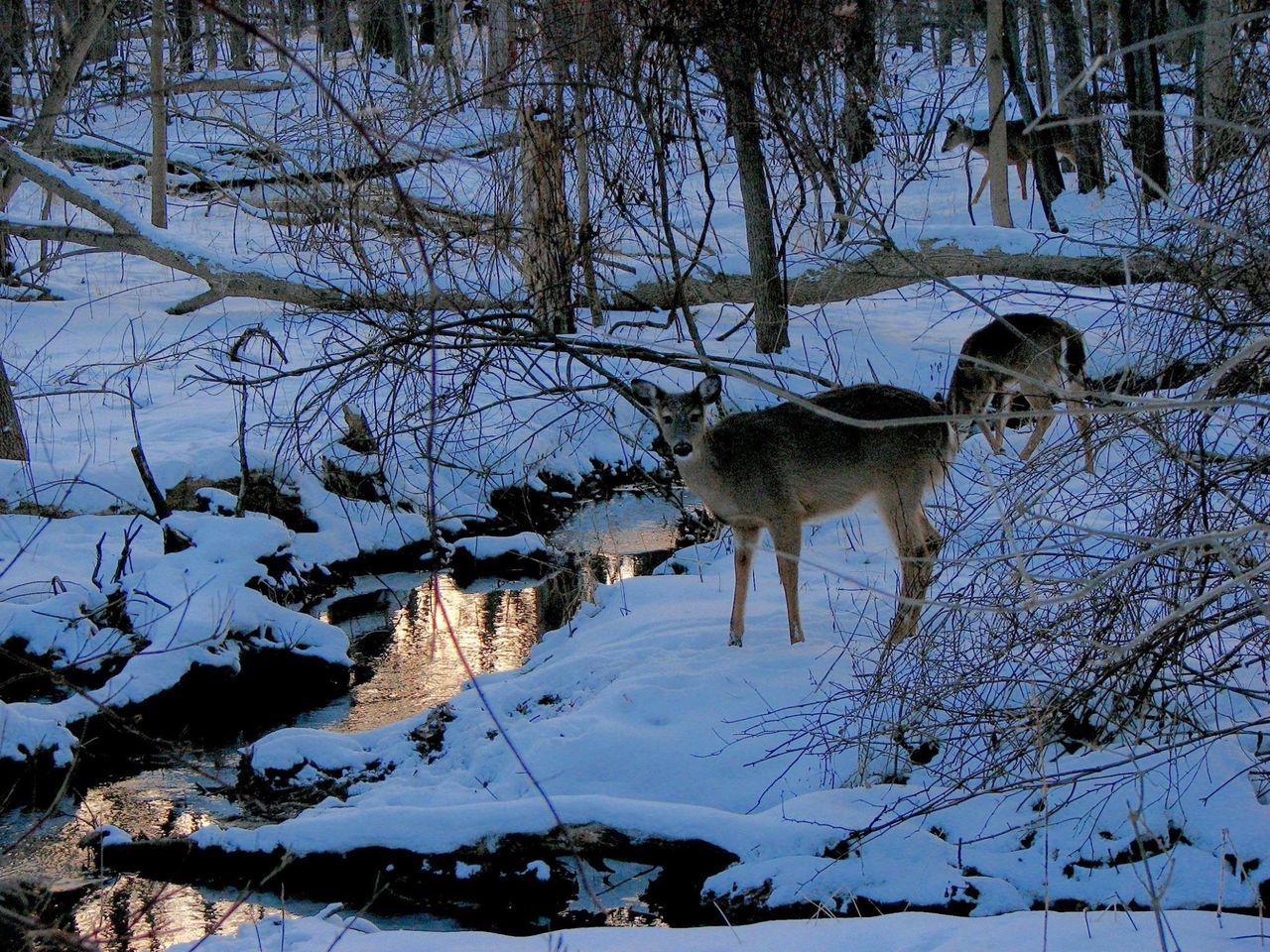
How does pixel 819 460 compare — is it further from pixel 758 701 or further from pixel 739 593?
pixel 758 701

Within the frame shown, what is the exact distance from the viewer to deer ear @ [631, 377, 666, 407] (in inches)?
321

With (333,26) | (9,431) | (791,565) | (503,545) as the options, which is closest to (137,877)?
(791,565)

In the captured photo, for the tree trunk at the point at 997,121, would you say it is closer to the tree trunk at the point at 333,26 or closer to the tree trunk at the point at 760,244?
the tree trunk at the point at 760,244

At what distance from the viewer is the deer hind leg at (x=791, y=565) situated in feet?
25.1

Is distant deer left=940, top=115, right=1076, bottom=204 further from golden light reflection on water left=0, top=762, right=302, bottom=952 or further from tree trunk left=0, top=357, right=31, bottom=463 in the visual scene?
golden light reflection on water left=0, top=762, right=302, bottom=952

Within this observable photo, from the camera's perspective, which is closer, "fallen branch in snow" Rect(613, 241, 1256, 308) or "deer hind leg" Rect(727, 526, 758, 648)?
"deer hind leg" Rect(727, 526, 758, 648)

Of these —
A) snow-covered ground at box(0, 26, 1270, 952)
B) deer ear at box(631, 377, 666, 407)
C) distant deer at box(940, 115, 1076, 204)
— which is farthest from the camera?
distant deer at box(940, 115, 1076, 204)

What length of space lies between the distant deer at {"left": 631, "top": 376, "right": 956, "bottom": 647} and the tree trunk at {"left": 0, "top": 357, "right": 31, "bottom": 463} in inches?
215

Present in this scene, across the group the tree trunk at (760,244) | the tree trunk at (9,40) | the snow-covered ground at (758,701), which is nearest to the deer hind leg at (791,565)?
the snow-covered ground at (758,701)

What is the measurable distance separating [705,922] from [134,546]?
6057 mm

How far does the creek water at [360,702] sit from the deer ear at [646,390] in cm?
180

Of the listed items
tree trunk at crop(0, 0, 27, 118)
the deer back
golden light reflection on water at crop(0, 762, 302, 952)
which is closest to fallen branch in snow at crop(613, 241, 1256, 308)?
the deer back

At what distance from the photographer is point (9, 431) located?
10.6 metres

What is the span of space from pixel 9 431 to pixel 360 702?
167 inches
